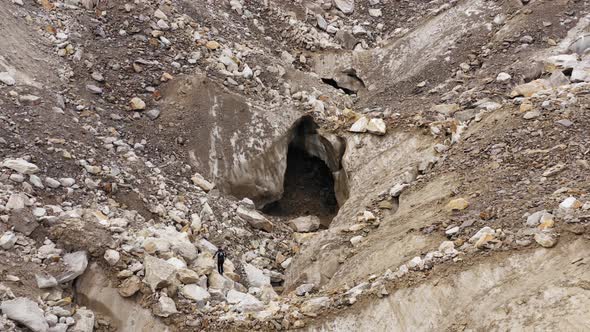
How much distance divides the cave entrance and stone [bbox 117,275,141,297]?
16.1 ft

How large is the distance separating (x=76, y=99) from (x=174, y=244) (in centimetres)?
403

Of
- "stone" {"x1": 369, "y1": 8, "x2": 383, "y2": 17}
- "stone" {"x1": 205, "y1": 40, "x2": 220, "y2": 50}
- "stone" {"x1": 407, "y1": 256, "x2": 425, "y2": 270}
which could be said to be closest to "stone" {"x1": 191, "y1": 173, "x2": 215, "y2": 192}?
"stone" {"x1": 205, "y1": 40, "x2": 220, "y2": 50}

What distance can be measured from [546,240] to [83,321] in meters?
6.09

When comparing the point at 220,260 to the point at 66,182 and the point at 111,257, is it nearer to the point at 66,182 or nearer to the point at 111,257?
the point at 111,257

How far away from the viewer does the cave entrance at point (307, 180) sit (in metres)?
14.5

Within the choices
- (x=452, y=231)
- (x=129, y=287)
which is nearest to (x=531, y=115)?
(x=452, y=231)

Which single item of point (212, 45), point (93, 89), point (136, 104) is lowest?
point (136, 104)

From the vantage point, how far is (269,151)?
13812 millimetres

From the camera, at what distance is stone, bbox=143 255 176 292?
9531 mm

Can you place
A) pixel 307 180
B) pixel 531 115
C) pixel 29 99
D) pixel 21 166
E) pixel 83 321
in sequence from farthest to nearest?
pixel 307 180
pixel 29 99
pixel 531 115
pixel 21 166
pixel 83 321

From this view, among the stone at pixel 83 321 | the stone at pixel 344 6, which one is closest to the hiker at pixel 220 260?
the stone at pixel 83 321

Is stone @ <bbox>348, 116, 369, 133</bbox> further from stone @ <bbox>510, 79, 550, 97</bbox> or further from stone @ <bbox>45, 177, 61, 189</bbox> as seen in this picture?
stone @ <bbox>45, 177, 61, 189</bbox>

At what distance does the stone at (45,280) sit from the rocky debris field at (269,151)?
44 mm

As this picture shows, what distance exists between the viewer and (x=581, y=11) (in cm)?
1444
